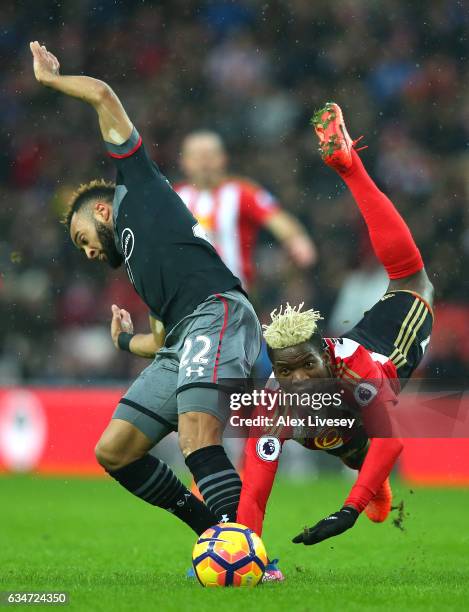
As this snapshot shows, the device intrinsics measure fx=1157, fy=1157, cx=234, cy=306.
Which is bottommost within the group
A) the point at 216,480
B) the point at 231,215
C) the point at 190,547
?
the point at 190,547

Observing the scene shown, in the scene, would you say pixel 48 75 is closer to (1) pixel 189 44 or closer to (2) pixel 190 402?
(2) pixel 190 402

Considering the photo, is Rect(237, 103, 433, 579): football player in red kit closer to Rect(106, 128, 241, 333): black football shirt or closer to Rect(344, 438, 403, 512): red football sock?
Rect(344, 438, 403, 512): red football sock

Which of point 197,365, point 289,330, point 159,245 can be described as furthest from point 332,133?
point 197,365

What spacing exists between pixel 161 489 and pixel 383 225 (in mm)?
1929

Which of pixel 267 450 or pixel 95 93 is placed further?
pixel 95 93

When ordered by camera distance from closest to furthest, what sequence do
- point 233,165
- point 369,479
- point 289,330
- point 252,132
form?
1. point 369,479
2. point 289,330
3. point 233,165
4. point 252,132

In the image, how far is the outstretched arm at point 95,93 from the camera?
487 cm

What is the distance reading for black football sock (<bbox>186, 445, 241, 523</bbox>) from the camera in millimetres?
4609

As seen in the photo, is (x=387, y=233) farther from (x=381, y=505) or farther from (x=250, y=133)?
(x=250, y=133)

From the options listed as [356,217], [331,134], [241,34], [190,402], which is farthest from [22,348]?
[190,402]

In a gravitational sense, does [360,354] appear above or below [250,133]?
below

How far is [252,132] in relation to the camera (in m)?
13.3

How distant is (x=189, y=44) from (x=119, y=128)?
960cm

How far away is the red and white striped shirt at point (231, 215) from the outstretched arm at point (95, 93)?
2.74m
